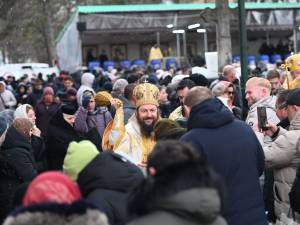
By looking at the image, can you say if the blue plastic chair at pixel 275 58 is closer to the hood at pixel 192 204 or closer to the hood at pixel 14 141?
the hood at pixel 14 141

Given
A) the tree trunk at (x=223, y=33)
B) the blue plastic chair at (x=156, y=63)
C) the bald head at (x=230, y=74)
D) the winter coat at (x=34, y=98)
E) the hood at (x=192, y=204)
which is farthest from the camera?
the blue plastic chair at (x=156, y=63)

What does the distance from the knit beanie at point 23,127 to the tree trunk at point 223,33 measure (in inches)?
401

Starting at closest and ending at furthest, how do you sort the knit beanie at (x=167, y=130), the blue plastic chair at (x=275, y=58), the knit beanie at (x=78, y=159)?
the knit beanie at (x=78, y=159) < the knit beanie at (x=167, y=130) < the blue plastic chair at (x=275, y=58)

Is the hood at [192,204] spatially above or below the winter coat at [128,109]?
above

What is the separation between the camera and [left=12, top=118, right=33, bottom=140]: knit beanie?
888 centimetres

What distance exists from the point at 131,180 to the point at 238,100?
280 inches

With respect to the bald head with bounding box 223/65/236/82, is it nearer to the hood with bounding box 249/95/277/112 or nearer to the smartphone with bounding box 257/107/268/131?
the hood with bounding box 249/95/277/112

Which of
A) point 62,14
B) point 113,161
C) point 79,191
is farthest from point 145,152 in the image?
point 62,14

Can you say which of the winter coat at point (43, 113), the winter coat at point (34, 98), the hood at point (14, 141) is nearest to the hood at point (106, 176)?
the hood at point (14, 141)

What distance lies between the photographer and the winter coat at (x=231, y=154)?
542cm

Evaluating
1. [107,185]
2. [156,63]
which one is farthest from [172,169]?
[156,63]

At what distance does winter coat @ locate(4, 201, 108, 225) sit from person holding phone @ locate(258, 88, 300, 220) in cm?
289

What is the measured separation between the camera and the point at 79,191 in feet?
14.2

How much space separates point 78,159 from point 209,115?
1.19 meters
